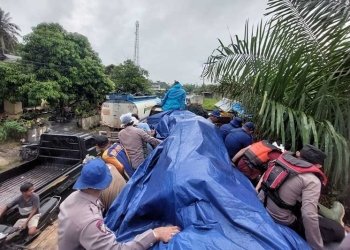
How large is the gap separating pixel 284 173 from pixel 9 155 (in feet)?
39.5

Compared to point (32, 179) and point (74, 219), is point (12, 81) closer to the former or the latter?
point (32, 179)

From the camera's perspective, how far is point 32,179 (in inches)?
251

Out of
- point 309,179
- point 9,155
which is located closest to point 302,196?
point 309,179

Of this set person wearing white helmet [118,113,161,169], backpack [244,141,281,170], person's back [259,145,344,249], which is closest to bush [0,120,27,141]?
person wearing white helmet [118,113,161,169]

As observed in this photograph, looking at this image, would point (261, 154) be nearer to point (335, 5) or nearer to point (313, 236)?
point (313, 236)

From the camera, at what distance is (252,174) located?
9.78 feet

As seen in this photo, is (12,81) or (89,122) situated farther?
(89,122)

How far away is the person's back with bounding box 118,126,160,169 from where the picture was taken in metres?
4.12

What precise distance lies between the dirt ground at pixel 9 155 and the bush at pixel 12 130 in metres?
0.30

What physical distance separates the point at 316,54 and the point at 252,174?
142 centimetres

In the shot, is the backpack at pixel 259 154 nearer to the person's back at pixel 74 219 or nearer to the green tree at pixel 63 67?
the person's back at pixel 74 219

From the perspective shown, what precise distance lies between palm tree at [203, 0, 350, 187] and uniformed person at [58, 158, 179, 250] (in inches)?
59.5

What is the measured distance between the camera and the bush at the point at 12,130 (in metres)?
12.7

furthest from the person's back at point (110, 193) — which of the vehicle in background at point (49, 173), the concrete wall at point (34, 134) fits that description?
the concrete wall at point (34, 134)
